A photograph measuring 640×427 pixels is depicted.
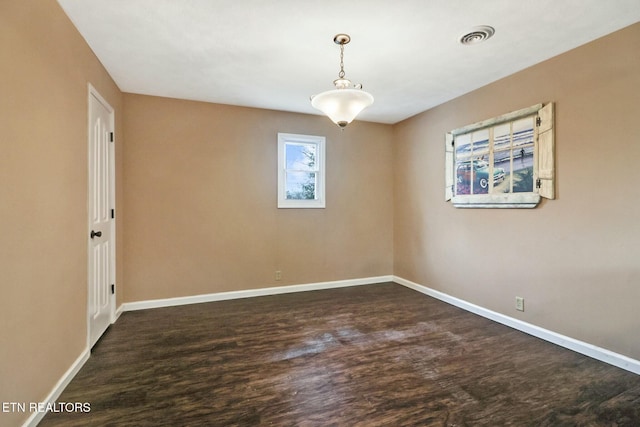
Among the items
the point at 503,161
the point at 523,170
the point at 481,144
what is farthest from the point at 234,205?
the point at 523,170

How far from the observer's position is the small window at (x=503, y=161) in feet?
9.40

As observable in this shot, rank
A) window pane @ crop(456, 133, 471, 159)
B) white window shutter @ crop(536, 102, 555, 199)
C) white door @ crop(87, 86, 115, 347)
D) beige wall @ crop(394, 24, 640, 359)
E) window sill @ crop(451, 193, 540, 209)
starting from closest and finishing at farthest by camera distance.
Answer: beige wall @ crop(394, 24, 640, 359) < white door @ crop(87, 86, 115, 347) < white window shutter @ crop(536, 102, 555, 199) < window sill @ crop(451, 193, 540, 209) < window pane @ crop(456, 133, 471, 159)

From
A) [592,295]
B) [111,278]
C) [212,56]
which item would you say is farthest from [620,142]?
[111,278]

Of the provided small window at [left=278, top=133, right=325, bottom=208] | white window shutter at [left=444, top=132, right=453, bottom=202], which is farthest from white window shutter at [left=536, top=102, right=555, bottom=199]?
small window at [left=278, top=133, right=325, bottom=208]

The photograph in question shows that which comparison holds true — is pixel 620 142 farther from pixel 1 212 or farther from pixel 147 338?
pixel 147 338


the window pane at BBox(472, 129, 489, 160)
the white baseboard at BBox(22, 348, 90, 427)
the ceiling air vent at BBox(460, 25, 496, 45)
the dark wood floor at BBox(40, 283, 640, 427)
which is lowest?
the dark wood floor at BBox(40, 283, 640, 427)

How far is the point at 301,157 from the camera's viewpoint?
455 cm

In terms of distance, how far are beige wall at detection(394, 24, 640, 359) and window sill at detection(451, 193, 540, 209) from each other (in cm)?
7

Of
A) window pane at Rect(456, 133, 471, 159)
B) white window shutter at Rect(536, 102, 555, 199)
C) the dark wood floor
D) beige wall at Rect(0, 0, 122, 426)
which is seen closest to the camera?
beige wall at Rect(0, 0, 122, 426)

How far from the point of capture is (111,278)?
328cm

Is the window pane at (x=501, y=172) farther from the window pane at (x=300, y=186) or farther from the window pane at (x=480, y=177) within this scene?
the window pane at (x=300, y=186)

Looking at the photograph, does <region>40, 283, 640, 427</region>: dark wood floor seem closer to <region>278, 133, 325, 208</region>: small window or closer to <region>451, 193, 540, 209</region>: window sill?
<region>451, 193, 540, 209</region>: window sill

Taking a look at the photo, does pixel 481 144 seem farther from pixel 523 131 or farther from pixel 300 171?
pixel 300 171

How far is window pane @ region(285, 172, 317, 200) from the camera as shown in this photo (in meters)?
4.48
